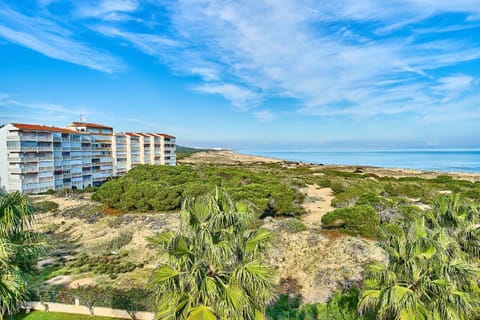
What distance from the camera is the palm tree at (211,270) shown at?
18.9 ft

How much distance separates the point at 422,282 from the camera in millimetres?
6207

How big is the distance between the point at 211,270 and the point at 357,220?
1658cm

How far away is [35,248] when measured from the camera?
7.67m

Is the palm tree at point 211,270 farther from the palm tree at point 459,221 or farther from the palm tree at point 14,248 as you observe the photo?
the palm tree at point 459,221

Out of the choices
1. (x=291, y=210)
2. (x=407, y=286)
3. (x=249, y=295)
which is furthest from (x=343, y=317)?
(x=291, y=210)

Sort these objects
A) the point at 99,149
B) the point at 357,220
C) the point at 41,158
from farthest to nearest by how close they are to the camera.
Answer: the point at 99,149 < the point at 41,158 < the point at 357,220

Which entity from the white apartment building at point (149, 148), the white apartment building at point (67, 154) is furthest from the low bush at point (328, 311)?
the white apartment building at point (149, 148)

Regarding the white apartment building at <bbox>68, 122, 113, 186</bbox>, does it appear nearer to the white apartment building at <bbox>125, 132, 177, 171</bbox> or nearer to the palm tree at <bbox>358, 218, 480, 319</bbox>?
the white apartment building at <bbox>125, 132, 177, 171</bbox>

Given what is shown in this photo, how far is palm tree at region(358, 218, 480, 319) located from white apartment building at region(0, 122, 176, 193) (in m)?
38.2

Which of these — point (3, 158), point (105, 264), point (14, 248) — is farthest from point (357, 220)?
point (3, 158)

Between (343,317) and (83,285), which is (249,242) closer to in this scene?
(343,317)

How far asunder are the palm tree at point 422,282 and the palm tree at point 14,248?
8390mm

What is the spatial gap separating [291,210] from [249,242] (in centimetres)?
2091

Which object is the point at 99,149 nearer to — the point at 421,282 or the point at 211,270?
the point at 211,270
